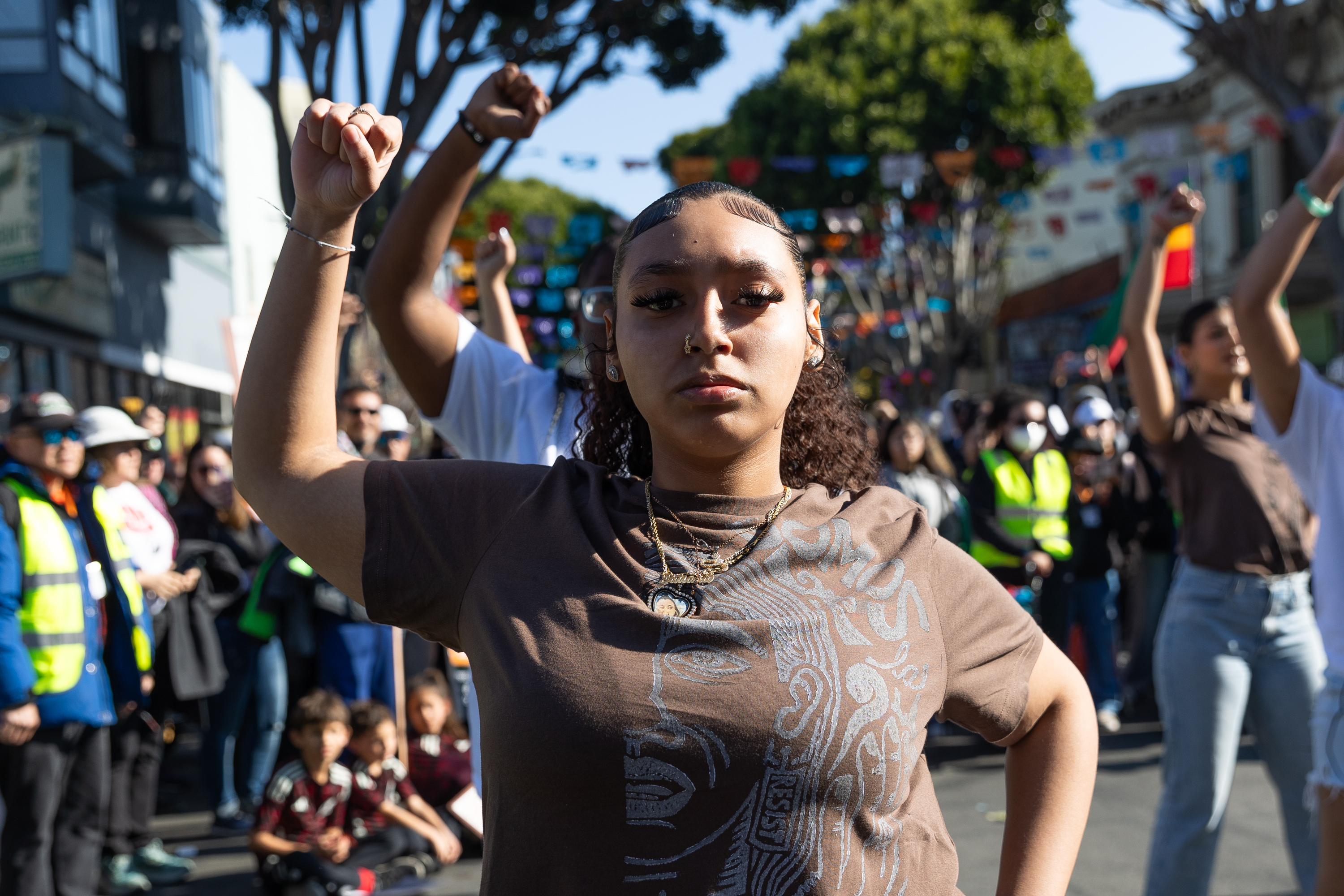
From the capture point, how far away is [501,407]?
8.14 feet

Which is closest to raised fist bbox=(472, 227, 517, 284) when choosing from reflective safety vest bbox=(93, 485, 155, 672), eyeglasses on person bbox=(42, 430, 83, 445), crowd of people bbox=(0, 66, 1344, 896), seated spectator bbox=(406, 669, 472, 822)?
crowd of people bbox=(0, 66, 1344, 896)

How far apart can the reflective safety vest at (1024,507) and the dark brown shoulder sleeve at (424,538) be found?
20.7 ft

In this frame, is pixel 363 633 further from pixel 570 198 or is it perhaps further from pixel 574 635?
pixel 570 198

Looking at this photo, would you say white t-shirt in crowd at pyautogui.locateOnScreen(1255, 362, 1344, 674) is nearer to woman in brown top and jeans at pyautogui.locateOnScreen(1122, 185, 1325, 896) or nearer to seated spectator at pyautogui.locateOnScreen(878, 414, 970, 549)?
woman in brown top and jeans at pyautogui.locateOnScreen(1122, 185, 1325, 896)

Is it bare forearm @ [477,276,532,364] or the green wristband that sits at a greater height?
the green wristband

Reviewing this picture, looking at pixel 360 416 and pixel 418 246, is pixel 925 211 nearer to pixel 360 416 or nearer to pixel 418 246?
pixel 360 416

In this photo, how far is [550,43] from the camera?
13.0m

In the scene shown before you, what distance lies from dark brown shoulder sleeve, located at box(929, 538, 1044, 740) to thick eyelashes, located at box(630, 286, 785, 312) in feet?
1.31

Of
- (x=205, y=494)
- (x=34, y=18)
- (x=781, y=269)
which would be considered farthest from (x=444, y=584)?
(x=34, y=18)

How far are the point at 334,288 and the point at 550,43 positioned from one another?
12276mm

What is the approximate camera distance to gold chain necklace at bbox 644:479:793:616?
1.47 metres

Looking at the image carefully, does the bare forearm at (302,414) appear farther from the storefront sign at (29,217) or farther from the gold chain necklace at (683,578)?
the storefront sign at (29,217)

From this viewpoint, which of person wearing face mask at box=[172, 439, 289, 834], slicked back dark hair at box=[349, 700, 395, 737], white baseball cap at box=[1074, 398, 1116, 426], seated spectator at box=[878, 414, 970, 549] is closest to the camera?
slicked back dark hair at box=[349, 700, 395, 737]

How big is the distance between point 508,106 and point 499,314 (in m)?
0.77
